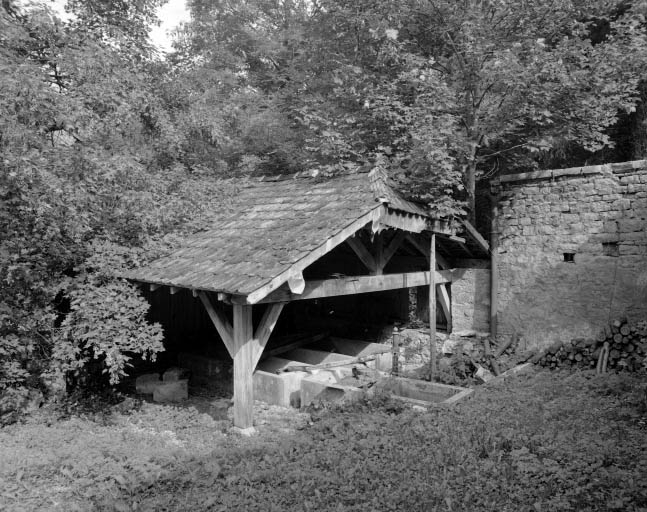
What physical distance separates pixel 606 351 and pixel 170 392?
687 centimetres

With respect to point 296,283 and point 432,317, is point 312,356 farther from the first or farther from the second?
point 296,283

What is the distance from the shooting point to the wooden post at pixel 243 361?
611cm

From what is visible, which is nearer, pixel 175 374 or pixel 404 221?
pixel 404 221

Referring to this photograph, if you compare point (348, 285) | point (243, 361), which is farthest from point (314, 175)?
point (243, 361)

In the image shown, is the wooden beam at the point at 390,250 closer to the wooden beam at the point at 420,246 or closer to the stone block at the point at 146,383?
the wooden beam at the point at 420,246

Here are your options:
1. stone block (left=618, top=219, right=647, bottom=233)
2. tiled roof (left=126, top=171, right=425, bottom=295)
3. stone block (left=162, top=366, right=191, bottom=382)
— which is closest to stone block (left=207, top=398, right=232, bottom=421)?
stone block (left=162, top=366, right=191, bottom=382)

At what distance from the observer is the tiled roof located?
19.5ft

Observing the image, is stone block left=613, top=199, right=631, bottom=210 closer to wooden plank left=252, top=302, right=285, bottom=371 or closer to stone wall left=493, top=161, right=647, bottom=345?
stone wall left=493, top=161, right=647, bottom=345

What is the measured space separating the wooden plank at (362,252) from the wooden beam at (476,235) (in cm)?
195

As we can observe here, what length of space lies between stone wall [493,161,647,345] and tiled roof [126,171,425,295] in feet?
8.11

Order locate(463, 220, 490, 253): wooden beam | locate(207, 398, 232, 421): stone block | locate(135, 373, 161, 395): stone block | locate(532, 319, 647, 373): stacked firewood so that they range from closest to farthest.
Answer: locate(207, 398, 232, 421): stone block
locate(532, 319, 647, 373): stacked firewood
locate(135, 373, 161, 395): stone block
locate(463, 220, 490, 253): wooden beam

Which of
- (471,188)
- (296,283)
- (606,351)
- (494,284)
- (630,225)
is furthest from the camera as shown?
(471,188)

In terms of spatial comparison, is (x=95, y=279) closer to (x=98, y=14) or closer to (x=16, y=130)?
(x=16, y=130)

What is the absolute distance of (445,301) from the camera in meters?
9.59
